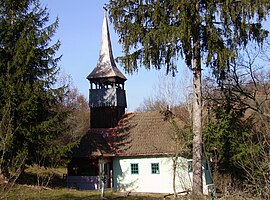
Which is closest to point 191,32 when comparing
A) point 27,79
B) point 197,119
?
point 197,119

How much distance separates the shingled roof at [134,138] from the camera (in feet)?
73.4

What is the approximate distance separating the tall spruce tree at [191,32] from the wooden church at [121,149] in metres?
6.76

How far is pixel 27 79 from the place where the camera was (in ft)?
59.0

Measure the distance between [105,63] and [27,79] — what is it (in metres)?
9.92

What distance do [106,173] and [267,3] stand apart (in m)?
14.4

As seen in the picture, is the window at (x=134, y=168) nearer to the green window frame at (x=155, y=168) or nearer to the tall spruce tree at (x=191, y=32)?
the green window frame at (x=155, y=168)

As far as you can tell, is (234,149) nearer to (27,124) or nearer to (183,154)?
(183,154)

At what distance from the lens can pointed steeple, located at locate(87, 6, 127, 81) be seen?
2614 centimetres

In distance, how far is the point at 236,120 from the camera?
67.8 feet

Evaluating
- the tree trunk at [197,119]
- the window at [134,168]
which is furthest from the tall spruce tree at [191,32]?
the window at [134,168]

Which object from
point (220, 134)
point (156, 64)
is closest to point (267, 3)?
point (156, 64)

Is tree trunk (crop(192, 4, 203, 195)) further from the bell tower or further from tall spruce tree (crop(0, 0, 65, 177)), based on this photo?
the bell tower

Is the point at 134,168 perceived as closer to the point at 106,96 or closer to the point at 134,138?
the point at 134,138

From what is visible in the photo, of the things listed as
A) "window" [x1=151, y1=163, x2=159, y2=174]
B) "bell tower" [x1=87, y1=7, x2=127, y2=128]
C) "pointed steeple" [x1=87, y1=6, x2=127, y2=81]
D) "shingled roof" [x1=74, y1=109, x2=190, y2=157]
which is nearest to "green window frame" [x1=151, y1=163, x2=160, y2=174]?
"window" [x1=151, y1=163, x2=159, y2=174]
